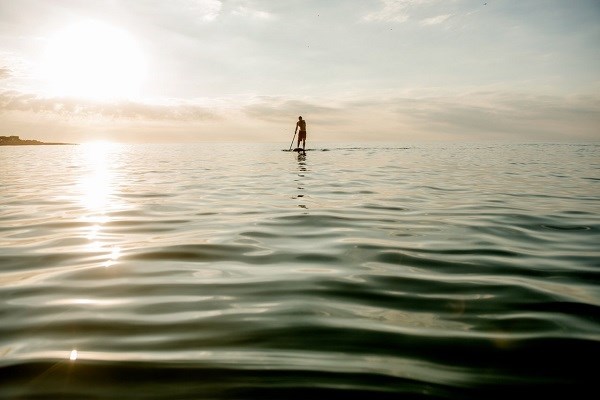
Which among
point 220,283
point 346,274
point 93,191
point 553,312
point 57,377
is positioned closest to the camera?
point 57,377

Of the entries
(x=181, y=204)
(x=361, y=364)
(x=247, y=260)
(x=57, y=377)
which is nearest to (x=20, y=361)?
(x=57, y=377)

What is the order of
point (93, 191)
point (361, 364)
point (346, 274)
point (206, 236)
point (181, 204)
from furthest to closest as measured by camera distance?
point (93, 191)
point (181, 204)
point (206, 236)
point (346, 274)
point (361, 364)

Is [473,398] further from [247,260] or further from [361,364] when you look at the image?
[247,260]

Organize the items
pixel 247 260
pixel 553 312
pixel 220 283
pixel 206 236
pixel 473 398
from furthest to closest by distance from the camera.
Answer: pixel 206 236, pixel 247 260, pixel 220 283, pixel 553 312, pixel 473 398

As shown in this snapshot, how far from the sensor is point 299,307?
3230 millimetres

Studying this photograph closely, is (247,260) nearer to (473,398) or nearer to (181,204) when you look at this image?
(473,398)

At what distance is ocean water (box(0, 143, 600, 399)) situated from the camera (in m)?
2.19

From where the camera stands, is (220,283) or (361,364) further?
(220,283)

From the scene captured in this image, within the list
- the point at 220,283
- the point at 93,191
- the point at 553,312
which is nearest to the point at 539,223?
the point at 553,312

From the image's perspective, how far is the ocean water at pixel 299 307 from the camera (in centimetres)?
219

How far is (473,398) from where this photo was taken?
2.04m

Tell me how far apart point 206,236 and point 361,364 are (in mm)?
3857

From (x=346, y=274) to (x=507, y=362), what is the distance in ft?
6.16

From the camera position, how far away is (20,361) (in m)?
2.35
